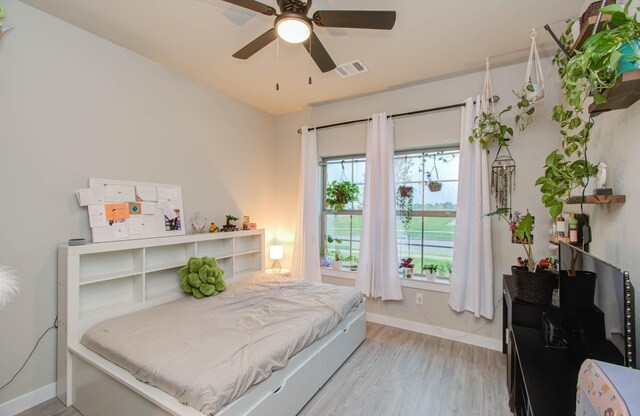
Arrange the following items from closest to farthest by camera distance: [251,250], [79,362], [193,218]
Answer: [79,362], [193,218], [251,250]

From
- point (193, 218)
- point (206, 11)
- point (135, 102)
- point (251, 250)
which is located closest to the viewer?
point (206, 11)

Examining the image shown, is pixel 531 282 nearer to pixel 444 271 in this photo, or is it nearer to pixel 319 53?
pixel 444 271

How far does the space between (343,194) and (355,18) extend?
233cm

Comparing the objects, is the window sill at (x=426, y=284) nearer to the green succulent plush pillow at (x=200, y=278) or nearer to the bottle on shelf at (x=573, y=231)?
the bottle on shelf at (x=573, y=231)

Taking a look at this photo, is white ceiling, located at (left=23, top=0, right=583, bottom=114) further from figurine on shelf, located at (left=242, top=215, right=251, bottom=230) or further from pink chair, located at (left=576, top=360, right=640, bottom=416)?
pink chair, located at (left=576, top=360, right=640, bottom=416)

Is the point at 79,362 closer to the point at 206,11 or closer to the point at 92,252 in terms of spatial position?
the point at 92,252

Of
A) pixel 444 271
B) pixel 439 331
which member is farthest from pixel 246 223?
pixel 439 331

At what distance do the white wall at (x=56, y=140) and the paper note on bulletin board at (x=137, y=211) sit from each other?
97 millimetres

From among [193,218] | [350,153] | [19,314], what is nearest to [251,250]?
[193,218]

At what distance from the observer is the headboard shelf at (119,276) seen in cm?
200

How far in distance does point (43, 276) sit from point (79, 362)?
0.68 meters

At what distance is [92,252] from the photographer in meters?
2.08

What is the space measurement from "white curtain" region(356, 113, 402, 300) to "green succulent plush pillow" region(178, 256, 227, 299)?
165cm

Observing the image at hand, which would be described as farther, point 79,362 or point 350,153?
point 350,153
